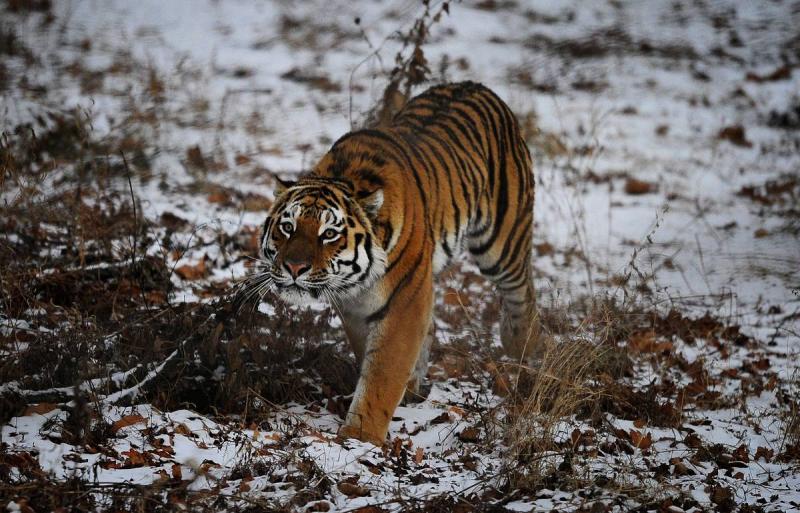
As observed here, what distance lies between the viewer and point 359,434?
386cm

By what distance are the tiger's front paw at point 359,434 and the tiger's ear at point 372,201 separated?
3.24 feet

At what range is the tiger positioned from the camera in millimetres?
3854

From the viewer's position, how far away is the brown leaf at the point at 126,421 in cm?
352

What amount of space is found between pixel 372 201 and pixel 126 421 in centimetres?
145

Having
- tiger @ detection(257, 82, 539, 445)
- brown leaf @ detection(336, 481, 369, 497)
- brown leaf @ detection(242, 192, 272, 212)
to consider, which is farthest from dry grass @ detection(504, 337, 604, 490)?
brown leaf @ detection(242, 192, 272, 212)

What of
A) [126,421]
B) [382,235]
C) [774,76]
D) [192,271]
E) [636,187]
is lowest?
[126,421]

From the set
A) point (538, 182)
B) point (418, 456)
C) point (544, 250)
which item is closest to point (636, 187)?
point (538, 182)

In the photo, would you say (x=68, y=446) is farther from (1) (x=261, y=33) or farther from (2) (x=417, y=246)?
(1) (x=261, y=33)

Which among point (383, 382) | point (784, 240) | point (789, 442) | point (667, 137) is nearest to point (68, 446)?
point (383, 382)

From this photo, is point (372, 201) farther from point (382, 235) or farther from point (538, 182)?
point (538, 182)

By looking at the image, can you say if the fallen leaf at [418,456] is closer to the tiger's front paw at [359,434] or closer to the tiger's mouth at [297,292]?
the tiger's front paw at [359,434]

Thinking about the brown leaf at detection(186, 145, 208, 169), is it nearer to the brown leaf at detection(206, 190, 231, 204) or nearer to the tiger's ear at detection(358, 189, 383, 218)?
the brown leaf at detection(206, 190, 231, 204)

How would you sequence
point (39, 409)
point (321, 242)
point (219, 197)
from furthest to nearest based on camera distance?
1. point (219, 197)
2. point (321, 242)
3. point (39, 409)

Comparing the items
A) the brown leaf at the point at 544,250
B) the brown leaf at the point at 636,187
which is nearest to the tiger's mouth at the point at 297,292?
the brown leaf at the point at 544,250
